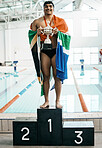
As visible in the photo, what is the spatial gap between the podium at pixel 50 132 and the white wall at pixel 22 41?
19.3 meters

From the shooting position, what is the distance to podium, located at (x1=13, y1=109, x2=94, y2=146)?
2.97 meters

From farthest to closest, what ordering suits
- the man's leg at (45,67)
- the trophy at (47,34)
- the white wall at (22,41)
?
the white wall at (22,41) → the man's leg at (45,67) → the trophy at (47,34)

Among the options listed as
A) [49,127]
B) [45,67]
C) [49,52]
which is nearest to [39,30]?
[49,52]

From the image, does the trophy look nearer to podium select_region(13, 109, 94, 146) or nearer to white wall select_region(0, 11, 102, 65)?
podium select_region(13, 109, 94, 146)

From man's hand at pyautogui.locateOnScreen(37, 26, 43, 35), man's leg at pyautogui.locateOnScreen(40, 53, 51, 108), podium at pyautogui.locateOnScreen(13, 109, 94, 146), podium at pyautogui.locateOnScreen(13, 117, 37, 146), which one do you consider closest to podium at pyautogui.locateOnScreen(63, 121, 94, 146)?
podium at pyautogui.locateOnScreen(13, 109, 94, 146)

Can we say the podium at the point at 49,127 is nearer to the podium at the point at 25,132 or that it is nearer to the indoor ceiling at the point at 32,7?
the podium at the point at 25,132

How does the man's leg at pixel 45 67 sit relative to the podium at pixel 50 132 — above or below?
above

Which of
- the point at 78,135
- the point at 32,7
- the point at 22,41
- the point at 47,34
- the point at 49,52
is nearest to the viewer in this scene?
the point at 78,135

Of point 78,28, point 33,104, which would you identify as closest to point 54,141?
point 33,104

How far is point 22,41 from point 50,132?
64.6ft

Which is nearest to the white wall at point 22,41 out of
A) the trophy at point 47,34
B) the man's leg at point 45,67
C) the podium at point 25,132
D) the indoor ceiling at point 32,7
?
the indoor ceiling at point 32,7

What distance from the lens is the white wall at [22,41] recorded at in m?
21.9

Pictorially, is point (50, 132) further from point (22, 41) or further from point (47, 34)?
point (22, 41)

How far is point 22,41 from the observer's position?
22.2 meters
